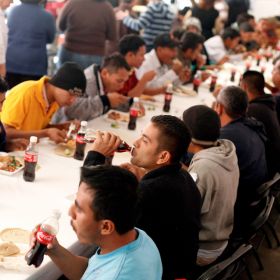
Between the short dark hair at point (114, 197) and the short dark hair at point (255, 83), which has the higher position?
the short dark hair at point (114, 197)

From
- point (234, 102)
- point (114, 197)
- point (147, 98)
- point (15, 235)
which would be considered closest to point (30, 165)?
point (15, 235)

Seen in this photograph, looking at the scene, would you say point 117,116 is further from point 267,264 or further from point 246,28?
point 246,28

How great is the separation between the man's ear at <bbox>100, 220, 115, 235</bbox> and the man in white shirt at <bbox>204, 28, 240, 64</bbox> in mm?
5895

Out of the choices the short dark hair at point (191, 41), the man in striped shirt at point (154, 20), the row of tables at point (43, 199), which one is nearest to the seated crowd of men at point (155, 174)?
the row of tables at point (43, 199)

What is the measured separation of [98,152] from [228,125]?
123cm

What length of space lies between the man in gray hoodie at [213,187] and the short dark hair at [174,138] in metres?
0.33

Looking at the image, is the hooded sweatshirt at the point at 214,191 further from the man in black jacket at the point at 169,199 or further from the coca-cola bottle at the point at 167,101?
the coca-cola bottle at the point at 167,101

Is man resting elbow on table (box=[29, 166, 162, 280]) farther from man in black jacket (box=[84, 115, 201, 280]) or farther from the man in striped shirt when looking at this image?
the man in striped shirt

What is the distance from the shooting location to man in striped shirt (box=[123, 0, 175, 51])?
20.1ft

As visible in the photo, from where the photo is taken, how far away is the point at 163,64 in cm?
509

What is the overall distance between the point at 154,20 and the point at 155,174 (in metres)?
4.62

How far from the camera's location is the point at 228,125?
3.12 meters

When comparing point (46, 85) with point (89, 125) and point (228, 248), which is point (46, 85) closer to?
point (89, 125)

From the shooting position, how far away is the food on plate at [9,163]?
2.43 metres
